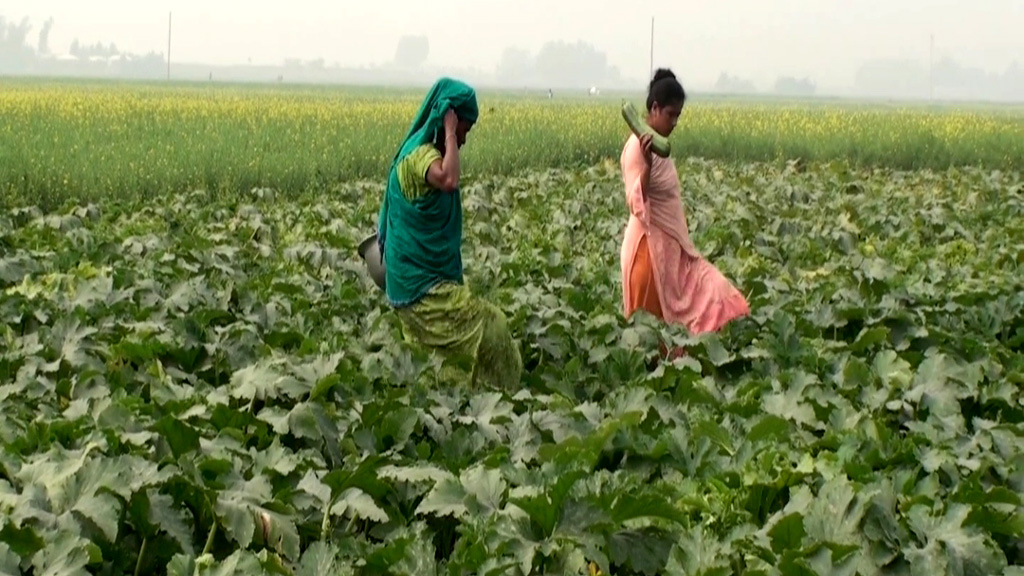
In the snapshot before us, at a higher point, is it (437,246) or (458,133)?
(458,133)

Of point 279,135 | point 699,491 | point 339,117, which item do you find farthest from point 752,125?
point 699,491

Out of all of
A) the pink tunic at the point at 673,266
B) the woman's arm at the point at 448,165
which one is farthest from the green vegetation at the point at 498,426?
the woman's arm at the point at 448,165

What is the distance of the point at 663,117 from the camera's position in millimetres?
6230

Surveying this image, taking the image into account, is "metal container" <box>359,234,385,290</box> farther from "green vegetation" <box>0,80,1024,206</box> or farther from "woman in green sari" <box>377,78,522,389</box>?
"green vegetation" <box>0,80,1024,206</box>

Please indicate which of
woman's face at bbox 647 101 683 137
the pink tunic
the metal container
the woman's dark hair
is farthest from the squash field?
the woman's dark hair

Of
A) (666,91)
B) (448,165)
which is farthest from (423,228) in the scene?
(666,91)

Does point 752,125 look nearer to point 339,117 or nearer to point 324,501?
point 339,117

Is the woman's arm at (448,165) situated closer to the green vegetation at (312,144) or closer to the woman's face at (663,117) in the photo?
the woman's face at (663,117)

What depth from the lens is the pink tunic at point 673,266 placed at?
6.64 meters

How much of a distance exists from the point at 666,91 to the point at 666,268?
3.36 ft

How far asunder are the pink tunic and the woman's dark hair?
386 millimetres

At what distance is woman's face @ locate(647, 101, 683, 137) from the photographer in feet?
20.3

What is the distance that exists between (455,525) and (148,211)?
8.33 metres

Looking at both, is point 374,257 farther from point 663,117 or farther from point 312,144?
point 312,144
